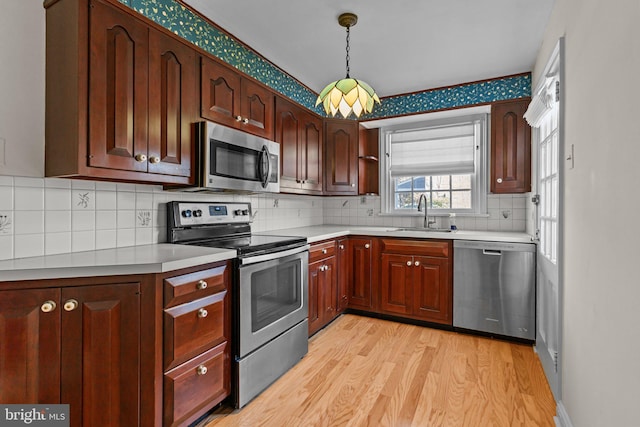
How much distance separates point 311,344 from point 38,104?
2.40 m

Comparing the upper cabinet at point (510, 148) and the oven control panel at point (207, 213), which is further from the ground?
the upper cabinet at point (510, 148)

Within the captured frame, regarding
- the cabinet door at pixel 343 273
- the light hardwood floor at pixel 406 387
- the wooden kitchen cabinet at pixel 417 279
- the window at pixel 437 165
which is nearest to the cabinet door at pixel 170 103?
the light hardwood floor at pixel 406 387

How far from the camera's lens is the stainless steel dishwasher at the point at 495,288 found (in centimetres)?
264

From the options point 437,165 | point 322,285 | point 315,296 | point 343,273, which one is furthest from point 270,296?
point 437,165

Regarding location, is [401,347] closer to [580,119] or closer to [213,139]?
[580,119]

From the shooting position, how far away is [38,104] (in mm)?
1594

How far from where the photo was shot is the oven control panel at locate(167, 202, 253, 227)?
217 centimetres

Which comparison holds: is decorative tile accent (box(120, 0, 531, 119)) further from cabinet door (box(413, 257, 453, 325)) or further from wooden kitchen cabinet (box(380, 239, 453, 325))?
cabinet door (box(413, 257, 453, 325))

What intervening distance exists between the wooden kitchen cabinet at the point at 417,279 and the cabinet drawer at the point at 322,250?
0.54 metres

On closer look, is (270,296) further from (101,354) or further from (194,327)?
(101,354)

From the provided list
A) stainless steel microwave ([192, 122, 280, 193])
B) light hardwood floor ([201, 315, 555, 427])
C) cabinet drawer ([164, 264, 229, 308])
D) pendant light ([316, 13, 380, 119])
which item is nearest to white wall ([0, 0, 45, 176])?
stainless steel microwave ([192, 122, 280, 193])

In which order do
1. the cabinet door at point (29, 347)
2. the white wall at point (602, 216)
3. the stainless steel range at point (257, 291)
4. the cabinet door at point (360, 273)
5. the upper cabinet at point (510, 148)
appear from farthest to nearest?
1. the cabinet door at point (360, 273)
2. the upper cabinet at point (510, 148)
3. the stainless steel range at point (257, 291)
4. the cabinet door at point (29, 347)
5. the white wall at point (602, 216)

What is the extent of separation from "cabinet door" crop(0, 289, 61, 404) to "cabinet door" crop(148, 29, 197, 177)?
31.5 inches

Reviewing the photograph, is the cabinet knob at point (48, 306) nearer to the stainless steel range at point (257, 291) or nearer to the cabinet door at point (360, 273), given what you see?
the stainless steel range at point (257, 291)
